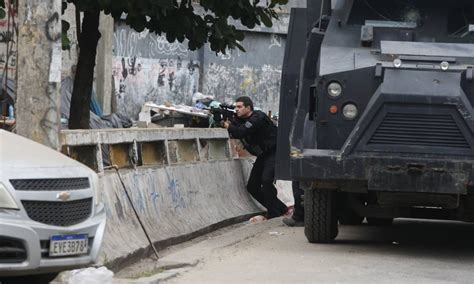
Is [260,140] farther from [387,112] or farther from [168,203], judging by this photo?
[387,112]

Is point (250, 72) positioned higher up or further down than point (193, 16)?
further down

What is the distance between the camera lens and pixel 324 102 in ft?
35.0

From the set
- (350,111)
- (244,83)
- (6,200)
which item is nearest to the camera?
(6,200)

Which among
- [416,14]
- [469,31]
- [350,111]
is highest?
[416,14]

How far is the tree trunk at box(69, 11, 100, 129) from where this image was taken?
515 inches

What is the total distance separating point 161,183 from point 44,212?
472 cm

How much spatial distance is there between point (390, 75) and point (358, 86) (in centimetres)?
33

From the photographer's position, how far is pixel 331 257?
10836 mm

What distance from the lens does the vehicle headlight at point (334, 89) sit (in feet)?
34.8

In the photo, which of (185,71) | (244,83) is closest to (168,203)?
(185,71)

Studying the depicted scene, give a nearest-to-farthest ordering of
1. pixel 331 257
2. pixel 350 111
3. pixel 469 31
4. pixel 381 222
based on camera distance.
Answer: pixel 350 111 → pixel 331 257 → pixel 469 31 → pixel 381 222

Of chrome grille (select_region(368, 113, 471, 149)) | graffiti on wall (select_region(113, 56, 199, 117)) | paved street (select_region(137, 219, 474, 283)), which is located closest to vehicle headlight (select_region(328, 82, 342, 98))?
chrome grille (select_region(368, 113, 471, 149))

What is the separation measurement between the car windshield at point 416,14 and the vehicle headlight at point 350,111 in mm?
1240

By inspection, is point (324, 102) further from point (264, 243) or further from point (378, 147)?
point (264, 243)
